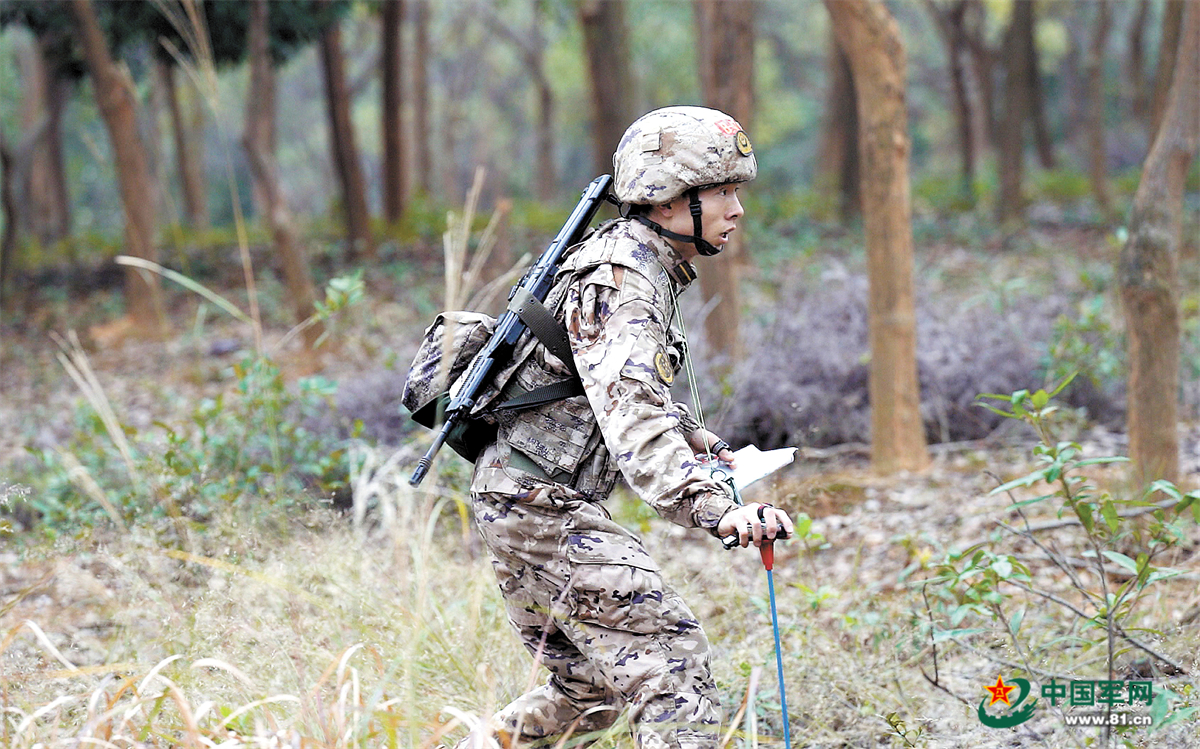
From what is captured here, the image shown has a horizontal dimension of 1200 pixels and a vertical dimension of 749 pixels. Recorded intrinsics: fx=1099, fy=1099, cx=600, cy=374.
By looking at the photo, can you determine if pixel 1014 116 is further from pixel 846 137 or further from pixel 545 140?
pixel 545 140

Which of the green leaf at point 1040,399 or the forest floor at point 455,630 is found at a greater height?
the green leaf at point 1040,399

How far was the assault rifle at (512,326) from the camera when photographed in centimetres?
254

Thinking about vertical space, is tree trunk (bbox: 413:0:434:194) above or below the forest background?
above

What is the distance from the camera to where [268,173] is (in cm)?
830

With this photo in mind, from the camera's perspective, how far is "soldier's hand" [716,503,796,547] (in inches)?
86.4

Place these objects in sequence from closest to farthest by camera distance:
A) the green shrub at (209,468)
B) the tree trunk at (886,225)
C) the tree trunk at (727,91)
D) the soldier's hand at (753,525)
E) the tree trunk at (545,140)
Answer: the soldier's hand at (753,525) → the green shrub at (209,468) → the tree trunk at (886,225) → the tree trunk at (727,91) → the tree trunk at (545,140)

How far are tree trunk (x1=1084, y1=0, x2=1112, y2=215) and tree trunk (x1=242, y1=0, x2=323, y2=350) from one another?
29.4 ft

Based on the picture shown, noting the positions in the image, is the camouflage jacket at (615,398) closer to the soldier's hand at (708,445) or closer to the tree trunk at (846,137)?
the soldier's hand at (708,445)

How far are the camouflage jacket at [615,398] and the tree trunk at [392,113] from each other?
11233 mm

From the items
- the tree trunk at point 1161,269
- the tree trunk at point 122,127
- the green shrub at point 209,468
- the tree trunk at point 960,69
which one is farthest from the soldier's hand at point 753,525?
the tree trunk at point 960,69

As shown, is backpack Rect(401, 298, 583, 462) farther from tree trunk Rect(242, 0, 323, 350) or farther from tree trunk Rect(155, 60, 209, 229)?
tree trunk Rect(155, 60, 209, 229)

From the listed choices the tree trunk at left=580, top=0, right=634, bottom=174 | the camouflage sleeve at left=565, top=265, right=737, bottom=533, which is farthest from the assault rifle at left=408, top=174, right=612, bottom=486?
the tree trunk at left=580, top=0, right=634, bottom=174

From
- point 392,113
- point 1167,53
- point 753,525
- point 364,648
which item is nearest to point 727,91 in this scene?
point 1167,53

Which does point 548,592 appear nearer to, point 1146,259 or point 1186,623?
point 1186,623
